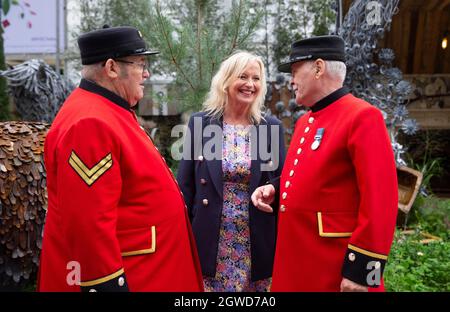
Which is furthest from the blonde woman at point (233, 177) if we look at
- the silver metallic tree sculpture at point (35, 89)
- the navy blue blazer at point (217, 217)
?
the silver metallic tree sculpture at point (35, 89)

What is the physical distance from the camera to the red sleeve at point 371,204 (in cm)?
165

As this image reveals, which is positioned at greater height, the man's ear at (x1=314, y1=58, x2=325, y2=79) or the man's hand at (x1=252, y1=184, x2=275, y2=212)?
the man's ear at (x1=314, y1=58, x2=325, y2=79)

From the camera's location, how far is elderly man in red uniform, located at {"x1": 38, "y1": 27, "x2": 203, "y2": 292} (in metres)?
1.49

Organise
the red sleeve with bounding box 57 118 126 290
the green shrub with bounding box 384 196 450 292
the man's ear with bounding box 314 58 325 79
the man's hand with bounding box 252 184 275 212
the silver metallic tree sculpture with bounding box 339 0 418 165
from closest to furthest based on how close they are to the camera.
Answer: the red sleeve with bounding box 57 118 126 290, the man's ear with bounding box 314 58 325 79, the man's hand with bounding box 252 184 275 212, the green shrub with bounding box 384 196 450 292, the silver metallic tree sculpture with bounding box 339 0 418 165

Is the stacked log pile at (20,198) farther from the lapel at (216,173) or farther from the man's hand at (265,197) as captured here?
the man's hand at (265,197)

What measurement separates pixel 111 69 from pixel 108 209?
0.51 meters

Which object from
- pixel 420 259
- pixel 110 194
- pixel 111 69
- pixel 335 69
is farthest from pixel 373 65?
pixel 110 194

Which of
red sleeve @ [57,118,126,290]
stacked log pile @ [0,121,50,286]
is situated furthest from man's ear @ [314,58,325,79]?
A: stacked log pile @ [0,121,50,286]

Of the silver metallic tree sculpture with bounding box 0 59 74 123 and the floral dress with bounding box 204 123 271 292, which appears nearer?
the floral dress with bounding box 204 123 271 292

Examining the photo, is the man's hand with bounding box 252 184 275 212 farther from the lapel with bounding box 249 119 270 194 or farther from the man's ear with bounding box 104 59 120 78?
the man's ear with bounding box 104 59 120 78

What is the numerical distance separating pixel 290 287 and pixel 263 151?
2.77 feet

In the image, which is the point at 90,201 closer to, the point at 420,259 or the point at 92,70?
the point at 92,70

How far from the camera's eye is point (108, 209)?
1509mm
